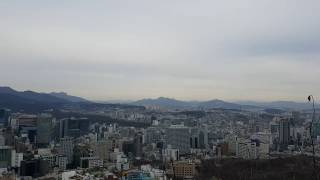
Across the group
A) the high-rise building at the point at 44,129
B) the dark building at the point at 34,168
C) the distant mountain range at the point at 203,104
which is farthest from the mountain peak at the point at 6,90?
the dark building at the point at 34,168

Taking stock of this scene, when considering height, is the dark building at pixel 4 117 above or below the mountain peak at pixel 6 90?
below

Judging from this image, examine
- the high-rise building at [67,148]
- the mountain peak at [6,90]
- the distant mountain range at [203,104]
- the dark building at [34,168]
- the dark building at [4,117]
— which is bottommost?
the dark building at [34,168]

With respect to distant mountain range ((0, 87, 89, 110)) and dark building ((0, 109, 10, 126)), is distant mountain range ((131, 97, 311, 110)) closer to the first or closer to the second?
distant mountain range ((0, 87, 89, 110))

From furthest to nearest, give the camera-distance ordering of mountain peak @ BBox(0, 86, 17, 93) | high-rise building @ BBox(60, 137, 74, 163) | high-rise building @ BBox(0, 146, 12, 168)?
mountain peak @ BBox(0, 86, 17, 93)
high-rise building @ BBox(60, 137, 74, 163)
high-rise building @ BBox(0, 146, 12, 168)

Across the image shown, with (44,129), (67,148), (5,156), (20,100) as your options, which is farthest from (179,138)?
(20,100)

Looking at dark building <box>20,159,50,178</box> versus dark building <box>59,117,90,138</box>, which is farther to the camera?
dark building <box>59,117,90,138</box>

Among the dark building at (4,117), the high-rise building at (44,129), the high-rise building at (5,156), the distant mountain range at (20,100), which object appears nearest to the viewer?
the high-rise building at (5,156)

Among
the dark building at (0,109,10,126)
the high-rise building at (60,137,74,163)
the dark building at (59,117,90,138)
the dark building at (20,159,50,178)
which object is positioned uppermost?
the dark building at (0,109,10,126)

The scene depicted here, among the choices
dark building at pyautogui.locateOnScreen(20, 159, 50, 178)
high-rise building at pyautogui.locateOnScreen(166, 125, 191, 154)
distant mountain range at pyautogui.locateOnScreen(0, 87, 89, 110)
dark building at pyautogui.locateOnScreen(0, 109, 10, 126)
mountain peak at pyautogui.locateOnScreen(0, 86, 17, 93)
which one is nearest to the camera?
dark building at pyautogui.locateOnScreen(20, 159, 50, 178)

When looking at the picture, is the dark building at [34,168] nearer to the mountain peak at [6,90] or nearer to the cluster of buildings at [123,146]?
the cluster of buildings at [123,146]

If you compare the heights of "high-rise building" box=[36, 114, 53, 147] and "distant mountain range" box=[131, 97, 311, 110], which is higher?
"distant mountain range" box=[131, 97, 311, 110]

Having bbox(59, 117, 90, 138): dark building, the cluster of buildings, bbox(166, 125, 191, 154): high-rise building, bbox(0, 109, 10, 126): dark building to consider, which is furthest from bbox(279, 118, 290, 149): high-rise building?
bbox(0, 109, 10, 126): dark building

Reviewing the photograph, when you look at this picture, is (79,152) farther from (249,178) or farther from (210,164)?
(249,178)

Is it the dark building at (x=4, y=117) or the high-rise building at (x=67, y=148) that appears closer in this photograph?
the high-rise building at (x=67, y=148)
